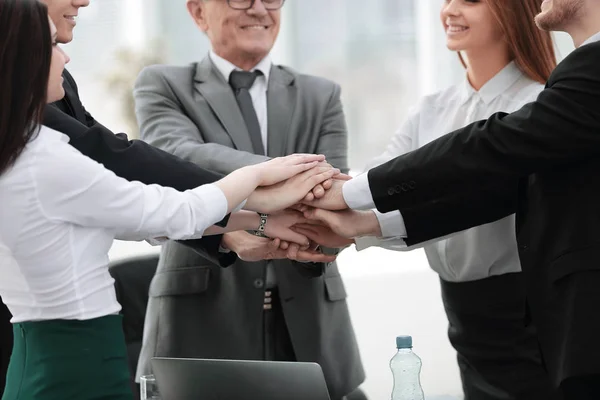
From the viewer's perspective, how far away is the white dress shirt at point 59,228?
1696 mm

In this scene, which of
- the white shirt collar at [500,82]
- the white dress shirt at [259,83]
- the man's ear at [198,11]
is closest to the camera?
the white shirt collar at [500,82]

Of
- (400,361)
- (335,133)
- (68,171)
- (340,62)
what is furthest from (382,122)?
(68,171)

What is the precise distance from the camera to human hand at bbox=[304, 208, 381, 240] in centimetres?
272

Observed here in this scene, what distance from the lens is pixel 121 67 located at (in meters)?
5.13

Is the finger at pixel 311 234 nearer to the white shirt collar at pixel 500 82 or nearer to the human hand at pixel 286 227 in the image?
the human hand at pixel 286 227

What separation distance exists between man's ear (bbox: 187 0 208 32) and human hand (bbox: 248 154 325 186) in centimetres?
65

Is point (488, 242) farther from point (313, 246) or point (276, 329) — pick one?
point (276, 329)

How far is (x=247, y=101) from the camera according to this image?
9.64ft

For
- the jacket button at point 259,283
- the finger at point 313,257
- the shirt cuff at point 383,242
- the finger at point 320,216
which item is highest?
the finger at point 320,216

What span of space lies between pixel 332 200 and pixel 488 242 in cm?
43

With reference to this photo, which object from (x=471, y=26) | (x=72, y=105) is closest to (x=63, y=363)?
(x=72, y=105)

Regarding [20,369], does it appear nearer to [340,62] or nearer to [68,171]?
[68,171]

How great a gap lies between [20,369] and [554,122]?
1.23m

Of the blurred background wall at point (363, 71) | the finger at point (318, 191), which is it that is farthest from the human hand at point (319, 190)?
the blurred background wall at point (363, 71)
